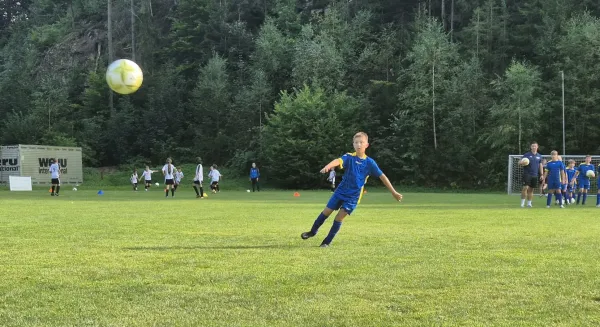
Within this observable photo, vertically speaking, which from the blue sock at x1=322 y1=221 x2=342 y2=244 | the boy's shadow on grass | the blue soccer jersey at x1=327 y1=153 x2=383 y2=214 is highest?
the blue soccer jersey at x1=327 y1=153 x2=383 y2=214

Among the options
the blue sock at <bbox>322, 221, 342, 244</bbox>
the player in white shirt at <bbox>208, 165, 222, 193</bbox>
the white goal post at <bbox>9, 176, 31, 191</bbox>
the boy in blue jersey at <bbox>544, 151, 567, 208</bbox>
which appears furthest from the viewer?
the white goal post at <bbox>9, 176, 31, 191</bbox>

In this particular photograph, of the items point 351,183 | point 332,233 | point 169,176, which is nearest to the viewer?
point 332,233

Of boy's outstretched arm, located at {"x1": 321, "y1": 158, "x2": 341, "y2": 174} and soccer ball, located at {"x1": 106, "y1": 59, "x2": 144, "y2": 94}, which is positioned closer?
boy's outstretched arm, located at {"x1": 321, "y1": 158, "x2": 341, "y2": 174}

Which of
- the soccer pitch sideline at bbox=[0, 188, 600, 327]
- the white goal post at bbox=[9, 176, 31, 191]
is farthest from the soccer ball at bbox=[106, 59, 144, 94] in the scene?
the white goal post at bbox=[9, 176, 31, 191]

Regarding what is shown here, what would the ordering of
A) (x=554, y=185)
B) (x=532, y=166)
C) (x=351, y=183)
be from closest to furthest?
(x=351, y=183) < (x=532, y=166) < (x=554, y=185)

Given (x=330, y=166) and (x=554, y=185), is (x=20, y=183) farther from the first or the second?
(x=330, y=166)

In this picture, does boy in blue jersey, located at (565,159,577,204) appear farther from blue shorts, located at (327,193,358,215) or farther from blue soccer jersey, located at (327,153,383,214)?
blue shorts, located at (327,193,358,215)

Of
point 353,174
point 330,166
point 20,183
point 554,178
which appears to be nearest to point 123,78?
point 353,174

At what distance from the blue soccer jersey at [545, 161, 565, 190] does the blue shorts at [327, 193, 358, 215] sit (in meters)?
14.5

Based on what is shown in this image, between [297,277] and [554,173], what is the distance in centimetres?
1813

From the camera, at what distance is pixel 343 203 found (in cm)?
1020

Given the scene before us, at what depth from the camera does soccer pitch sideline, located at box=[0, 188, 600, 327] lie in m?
5.00

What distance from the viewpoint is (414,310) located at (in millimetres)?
5176

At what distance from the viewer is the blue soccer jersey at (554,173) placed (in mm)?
21906
